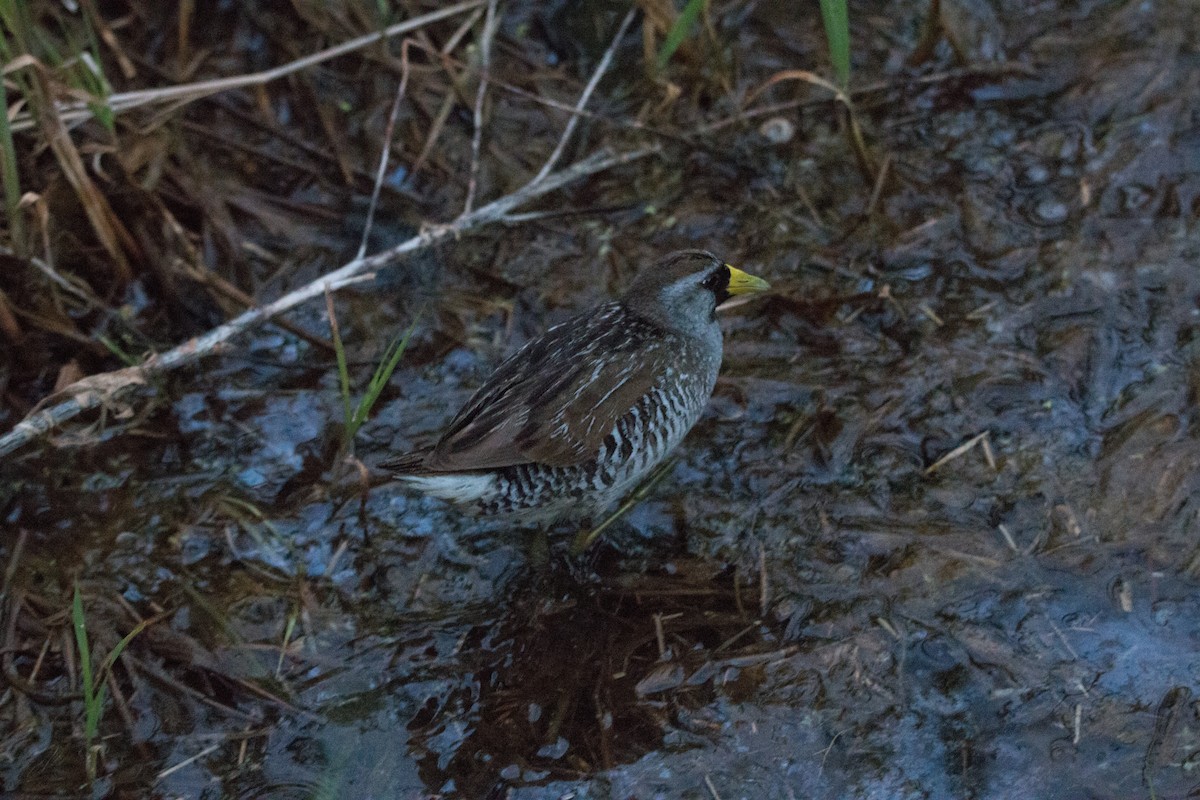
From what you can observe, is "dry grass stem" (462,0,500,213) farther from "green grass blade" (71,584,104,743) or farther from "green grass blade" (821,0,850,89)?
"green grass blade" (71,584,104,743)

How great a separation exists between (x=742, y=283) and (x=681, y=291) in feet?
0.83

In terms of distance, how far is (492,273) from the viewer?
5.02 meters

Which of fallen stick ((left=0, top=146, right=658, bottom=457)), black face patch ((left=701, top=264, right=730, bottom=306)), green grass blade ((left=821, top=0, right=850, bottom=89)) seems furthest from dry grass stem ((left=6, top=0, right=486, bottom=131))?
black face patch ((left=701, top=264, right=730, bottom=306))

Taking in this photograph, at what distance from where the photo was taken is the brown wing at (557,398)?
12.0ft

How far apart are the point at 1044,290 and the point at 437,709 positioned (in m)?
2.67

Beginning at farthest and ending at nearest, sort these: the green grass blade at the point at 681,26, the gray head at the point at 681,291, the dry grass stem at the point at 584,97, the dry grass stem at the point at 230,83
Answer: the dry grass stem at the point at 584,97, the dry grass stem at the point at 230,83, the green grass blade at the point at 681,26, the gray head at the point at 681,291

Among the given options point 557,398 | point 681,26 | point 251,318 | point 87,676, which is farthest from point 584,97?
point 87,676

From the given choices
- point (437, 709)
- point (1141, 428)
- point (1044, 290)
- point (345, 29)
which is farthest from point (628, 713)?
point (345, 29)

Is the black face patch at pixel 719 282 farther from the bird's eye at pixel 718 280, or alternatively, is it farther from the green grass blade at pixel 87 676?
the green grass blade at pixel 87 676

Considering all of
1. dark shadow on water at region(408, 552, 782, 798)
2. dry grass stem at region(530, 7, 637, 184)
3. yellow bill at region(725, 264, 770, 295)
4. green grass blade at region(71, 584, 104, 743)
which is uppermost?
dry grass stem at region(530, 7, 637, 184)

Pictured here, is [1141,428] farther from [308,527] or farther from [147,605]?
[147,605]

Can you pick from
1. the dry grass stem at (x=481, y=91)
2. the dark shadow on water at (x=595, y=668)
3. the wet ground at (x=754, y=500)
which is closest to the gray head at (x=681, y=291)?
the wet ground at (x=754, y=500)

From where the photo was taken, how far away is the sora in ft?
12.0

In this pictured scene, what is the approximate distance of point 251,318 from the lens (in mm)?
4434
